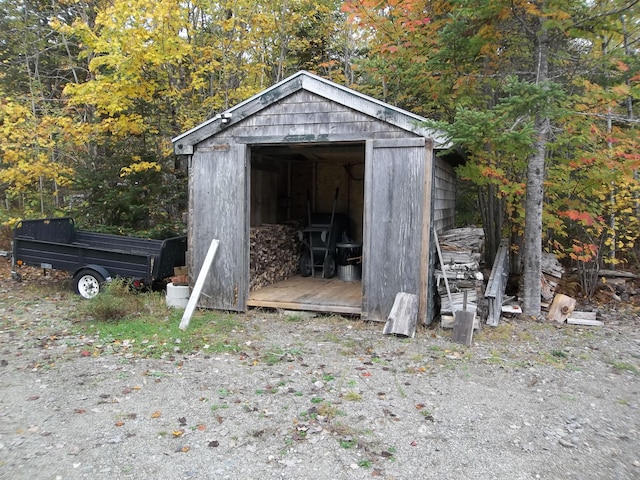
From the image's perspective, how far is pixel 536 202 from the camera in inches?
281

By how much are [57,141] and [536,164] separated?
963 centimetres

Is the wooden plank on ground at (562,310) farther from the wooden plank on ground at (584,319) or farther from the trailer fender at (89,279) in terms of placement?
the trailer fender at (89,279)

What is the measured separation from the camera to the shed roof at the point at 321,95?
6461mm

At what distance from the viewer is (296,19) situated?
476 inches

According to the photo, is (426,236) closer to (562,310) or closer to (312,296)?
(312,296)

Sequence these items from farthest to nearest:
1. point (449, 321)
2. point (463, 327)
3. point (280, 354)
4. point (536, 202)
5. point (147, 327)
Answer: point (536, 202)
point (449, 321)
point (147, 327)
point (463, 327)
point (280, 354)

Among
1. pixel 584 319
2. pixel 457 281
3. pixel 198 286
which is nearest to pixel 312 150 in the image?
pixel 198 286

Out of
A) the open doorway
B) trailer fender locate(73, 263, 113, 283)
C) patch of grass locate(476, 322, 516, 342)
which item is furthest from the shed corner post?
trailer fender locate(73, 263, 113, 283)

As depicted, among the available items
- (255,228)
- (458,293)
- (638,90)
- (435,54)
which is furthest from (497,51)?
(255,228)

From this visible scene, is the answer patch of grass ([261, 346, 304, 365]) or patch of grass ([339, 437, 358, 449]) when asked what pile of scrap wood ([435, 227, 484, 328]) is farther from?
patch of grass ([339, 437, 358, 449])

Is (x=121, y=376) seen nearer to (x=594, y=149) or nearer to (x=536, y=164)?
(x=536, y=164)

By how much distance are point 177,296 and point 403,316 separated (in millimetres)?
3428

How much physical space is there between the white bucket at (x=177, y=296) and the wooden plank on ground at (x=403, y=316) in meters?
3.09

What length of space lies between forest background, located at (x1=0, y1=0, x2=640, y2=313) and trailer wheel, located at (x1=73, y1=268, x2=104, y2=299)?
6.47 feet
